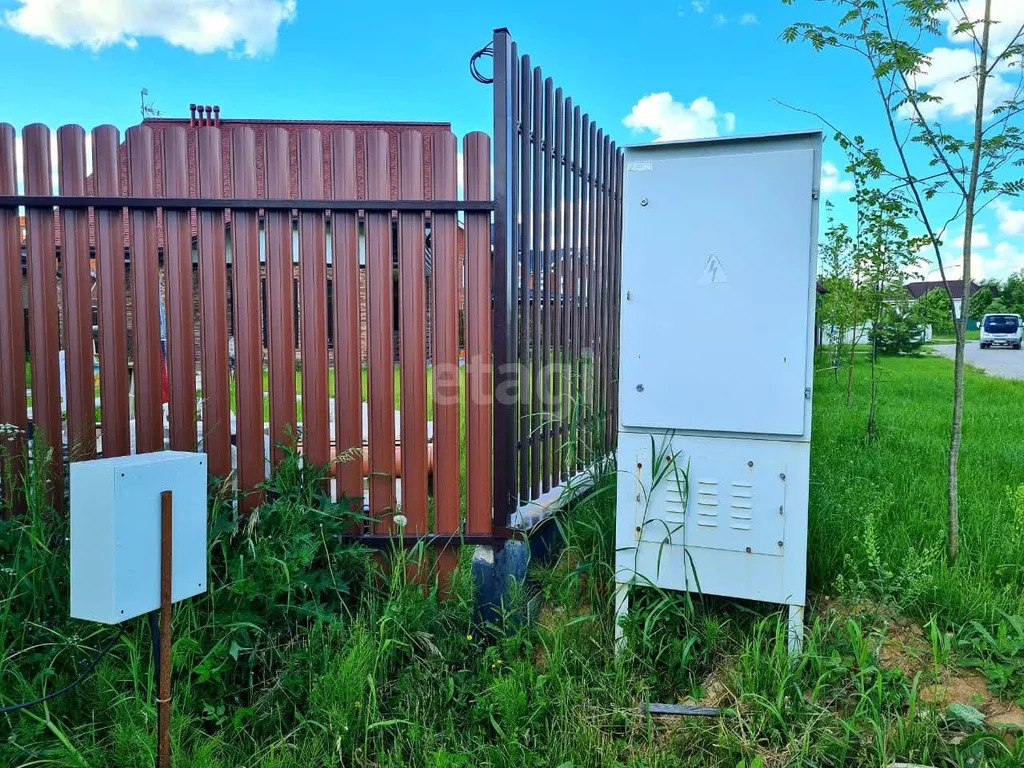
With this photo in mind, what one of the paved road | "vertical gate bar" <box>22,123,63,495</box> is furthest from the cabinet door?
the paved road

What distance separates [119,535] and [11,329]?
6.65ft

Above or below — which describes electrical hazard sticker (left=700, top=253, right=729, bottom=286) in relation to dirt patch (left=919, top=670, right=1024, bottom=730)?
above

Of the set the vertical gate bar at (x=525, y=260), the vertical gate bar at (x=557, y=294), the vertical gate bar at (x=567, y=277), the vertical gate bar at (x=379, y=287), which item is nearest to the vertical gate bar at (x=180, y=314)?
the vertical gate bar at (x=379, y=287)

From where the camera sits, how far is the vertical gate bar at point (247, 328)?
2932 millimetres

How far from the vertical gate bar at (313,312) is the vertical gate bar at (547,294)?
1107 mm

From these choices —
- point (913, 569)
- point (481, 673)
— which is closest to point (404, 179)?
point (481, 673)

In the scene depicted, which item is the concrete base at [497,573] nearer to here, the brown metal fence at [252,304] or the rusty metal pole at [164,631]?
the brown metal fence at [252,304]

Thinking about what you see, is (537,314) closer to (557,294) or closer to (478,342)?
(557,294)

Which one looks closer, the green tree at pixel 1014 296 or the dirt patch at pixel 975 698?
the dirt patch at pixel 975 698

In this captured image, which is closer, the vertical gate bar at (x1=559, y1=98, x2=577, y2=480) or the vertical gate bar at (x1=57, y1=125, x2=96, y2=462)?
the vertical gate bar at (x1=57, y1=125, x2=96, y2=462)

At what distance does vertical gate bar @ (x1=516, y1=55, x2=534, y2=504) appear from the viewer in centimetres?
310

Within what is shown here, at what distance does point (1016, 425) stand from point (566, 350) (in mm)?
4674

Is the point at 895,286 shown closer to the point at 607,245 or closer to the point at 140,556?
the point at 607,245

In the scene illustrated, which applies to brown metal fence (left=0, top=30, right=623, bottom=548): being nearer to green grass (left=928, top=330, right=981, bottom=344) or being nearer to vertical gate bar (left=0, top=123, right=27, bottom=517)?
vertical gate bar (left=0, top=123, right=27, bottom=517)
